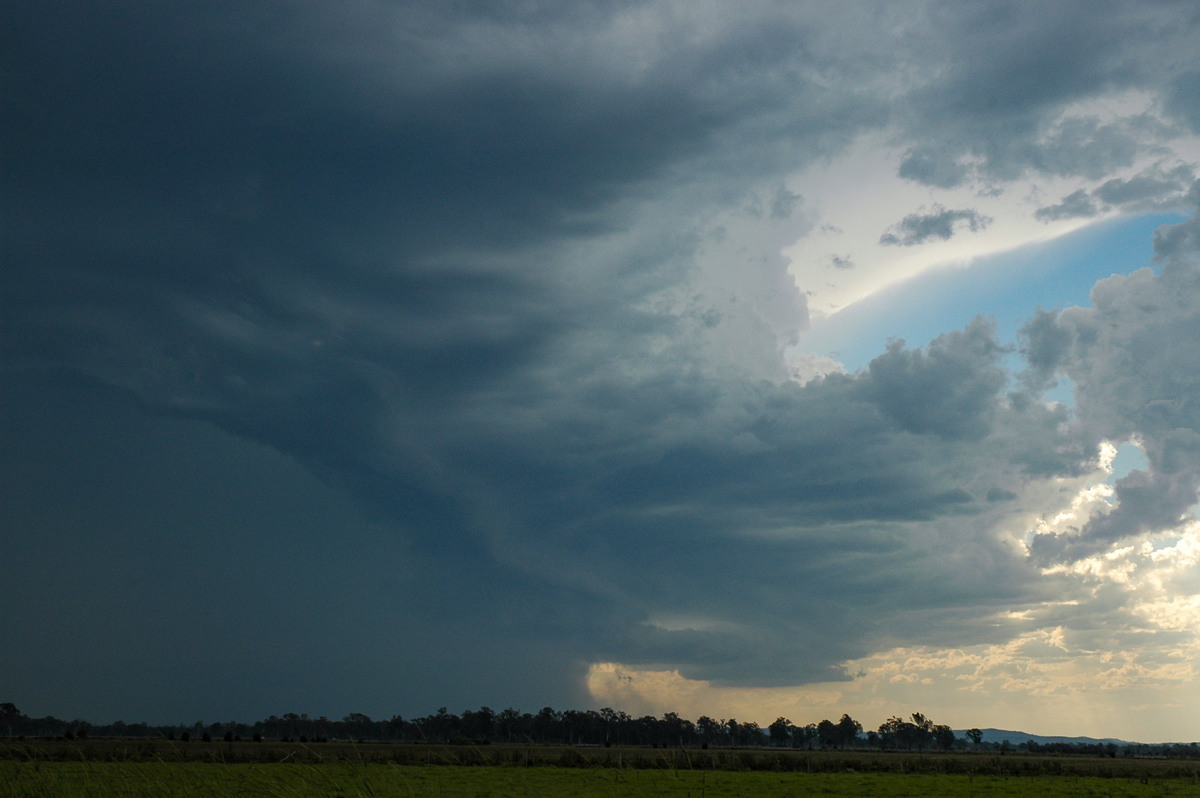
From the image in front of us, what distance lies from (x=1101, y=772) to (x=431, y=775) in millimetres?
99170

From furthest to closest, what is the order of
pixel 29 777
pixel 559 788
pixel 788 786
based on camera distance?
pixel 788 786 < pixel 559 788 < pixel 29 777

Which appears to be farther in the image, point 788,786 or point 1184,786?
point 1184,786

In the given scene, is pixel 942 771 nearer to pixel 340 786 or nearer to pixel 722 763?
pixel 722 763

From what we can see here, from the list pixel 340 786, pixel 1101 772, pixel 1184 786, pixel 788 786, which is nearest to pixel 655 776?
pixel 788 786

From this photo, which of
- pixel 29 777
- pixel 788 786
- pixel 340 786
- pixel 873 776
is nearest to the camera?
pixel 340 786

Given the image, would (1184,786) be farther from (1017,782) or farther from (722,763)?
(722,763)

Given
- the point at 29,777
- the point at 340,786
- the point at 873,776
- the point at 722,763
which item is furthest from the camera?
the point at 722,763

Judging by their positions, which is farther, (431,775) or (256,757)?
(256,757)

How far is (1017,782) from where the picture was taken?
91625 millimetres

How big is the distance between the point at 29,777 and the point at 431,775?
63017mm

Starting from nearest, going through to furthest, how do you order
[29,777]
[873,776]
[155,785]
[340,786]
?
[340,786]
[155,785]
[29,777]
[873,776]

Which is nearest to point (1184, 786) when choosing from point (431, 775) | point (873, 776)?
point (873, 776)

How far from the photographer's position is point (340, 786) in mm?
15102

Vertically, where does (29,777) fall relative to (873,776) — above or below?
above
